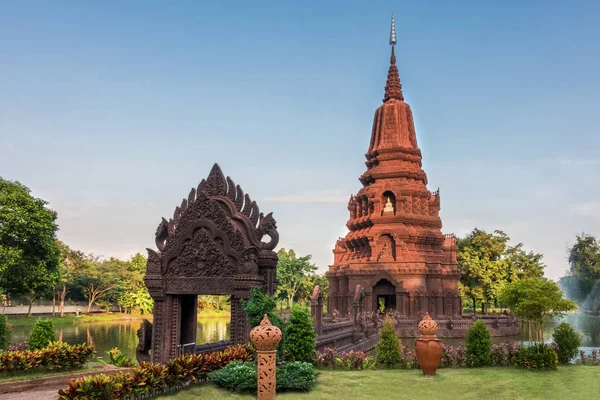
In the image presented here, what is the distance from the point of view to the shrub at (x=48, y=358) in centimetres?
1154

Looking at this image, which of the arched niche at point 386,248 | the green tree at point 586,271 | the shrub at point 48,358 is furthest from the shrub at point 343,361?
the green tree at point 586,271

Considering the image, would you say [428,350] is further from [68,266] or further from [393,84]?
[68,266]

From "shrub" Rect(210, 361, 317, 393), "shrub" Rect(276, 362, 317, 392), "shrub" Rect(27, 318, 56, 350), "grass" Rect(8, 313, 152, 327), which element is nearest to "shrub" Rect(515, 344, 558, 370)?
"shrub" Rect(276, 362, 317, 392)

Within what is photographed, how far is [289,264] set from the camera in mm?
66750

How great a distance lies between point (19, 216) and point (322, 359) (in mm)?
23557

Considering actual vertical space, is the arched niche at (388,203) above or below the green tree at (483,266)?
above

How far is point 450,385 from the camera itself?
37.8 ft

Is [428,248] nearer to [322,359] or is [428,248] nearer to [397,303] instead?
[397,303]

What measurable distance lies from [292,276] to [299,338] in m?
53.4

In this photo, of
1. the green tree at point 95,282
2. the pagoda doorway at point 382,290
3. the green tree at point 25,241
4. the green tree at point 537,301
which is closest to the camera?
the green tree at point 537,301

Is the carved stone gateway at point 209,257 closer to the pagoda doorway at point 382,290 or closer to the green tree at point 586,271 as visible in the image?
the pagoda doorway at point 382,290

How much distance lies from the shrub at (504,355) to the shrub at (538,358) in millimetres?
366

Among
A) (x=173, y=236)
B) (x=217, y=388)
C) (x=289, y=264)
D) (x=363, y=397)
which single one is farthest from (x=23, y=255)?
(x=289, y=264)

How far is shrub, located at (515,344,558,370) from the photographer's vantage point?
536 inches
